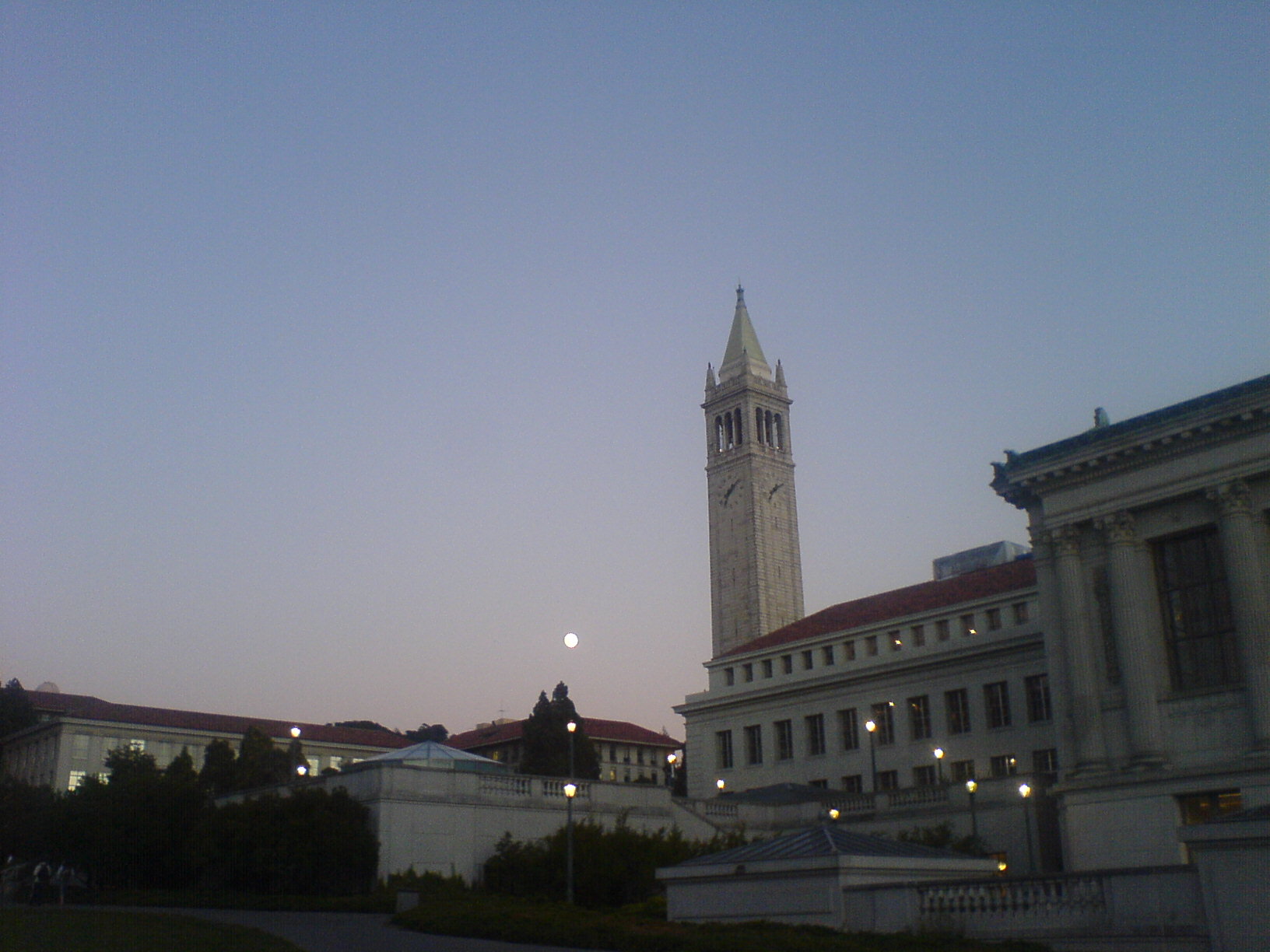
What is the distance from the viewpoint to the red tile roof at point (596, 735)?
11588 centimetres

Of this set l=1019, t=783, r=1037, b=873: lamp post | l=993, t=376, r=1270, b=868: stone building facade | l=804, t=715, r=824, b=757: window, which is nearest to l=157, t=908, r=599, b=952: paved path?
l=993, t=376, r=1270, b=868: stone building facade

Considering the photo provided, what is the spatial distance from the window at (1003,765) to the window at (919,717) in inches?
179

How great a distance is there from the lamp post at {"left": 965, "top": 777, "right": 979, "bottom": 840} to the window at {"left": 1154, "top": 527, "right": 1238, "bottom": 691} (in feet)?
27.7

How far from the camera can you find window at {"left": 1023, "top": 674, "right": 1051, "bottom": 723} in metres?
59.8

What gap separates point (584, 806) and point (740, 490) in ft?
236

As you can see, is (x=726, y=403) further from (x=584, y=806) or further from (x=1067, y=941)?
(x=1067, y=941)

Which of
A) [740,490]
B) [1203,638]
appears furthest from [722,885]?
[740,490]

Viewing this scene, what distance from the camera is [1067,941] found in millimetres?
21594

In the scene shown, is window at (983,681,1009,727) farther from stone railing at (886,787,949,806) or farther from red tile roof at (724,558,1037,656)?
stone railing at (886,787,949,806)

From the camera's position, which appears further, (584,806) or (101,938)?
(584,806)

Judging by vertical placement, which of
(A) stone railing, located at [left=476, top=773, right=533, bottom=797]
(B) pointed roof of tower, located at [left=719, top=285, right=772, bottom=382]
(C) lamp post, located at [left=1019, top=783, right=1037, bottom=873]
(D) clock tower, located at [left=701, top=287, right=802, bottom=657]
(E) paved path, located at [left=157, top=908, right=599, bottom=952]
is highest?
(B) pointed roof of tower, located at [left=719, top=285, right=772, bottom=382]

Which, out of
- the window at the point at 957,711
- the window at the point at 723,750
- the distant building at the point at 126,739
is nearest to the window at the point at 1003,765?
the window at the point at 957,711

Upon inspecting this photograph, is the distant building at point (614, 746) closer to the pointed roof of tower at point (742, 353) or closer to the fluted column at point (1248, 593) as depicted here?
the pointed roof of tower at point (742, 353)

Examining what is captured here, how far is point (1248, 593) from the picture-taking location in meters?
35.5
